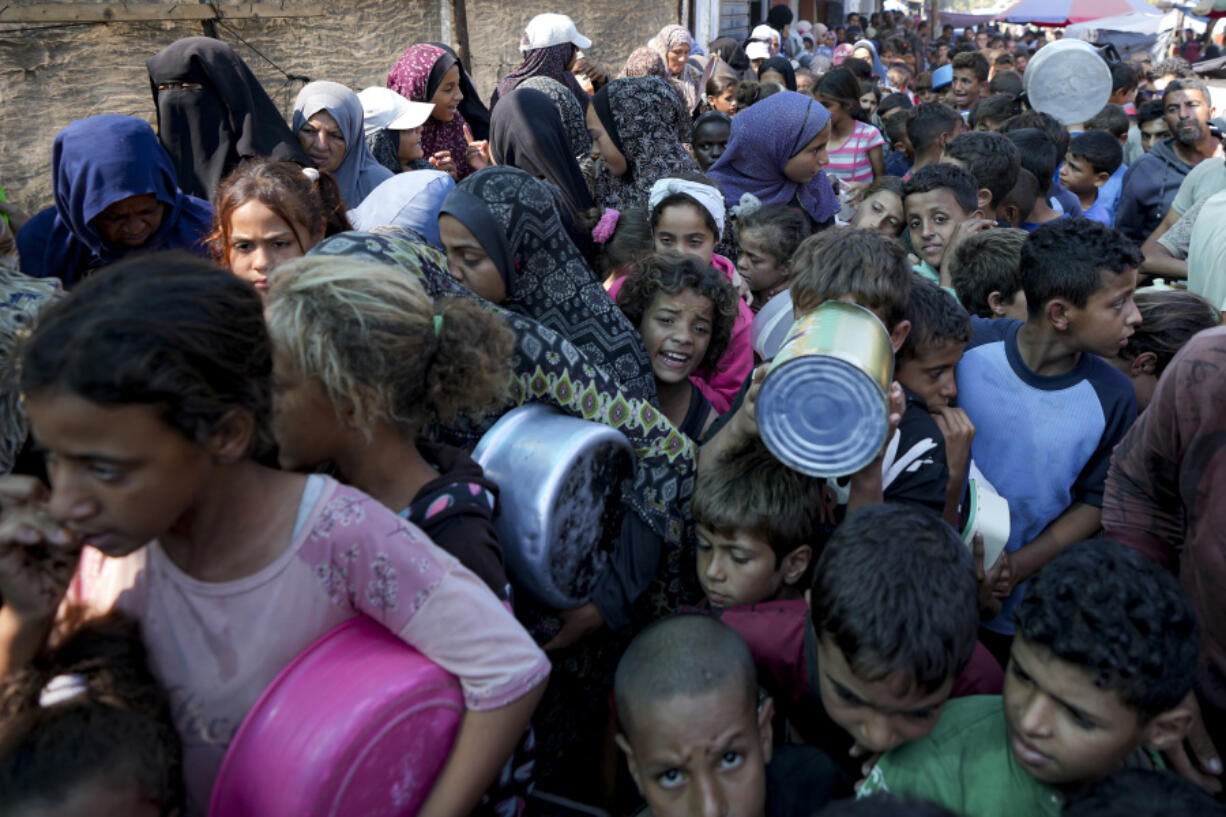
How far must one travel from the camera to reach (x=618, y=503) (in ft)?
6.97

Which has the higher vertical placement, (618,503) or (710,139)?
(618,503)

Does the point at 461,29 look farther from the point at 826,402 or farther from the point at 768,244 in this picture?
the point at 826,402

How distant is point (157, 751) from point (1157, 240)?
213 inches

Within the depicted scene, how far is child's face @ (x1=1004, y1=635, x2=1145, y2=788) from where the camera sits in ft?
4.73

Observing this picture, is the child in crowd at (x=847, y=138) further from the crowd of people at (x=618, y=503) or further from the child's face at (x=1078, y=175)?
→ the crowd of people at (x=618, y=503)

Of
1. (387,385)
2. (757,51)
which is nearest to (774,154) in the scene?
(387,385)

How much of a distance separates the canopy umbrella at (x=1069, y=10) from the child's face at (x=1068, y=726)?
23.3 meters

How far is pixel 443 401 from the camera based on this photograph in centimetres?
175

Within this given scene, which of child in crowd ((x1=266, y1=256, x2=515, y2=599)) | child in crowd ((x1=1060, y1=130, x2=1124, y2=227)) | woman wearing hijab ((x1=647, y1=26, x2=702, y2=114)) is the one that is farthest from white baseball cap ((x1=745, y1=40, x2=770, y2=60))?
child in crowd ((x1=266, y1=256, x2=515, y2=599))

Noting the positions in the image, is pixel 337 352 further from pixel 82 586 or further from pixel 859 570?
pixel 859 570

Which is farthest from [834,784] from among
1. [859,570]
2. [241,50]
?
[241,50]

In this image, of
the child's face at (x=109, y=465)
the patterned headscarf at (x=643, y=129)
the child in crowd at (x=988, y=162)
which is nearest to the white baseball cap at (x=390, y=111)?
the patterned headscarf at (x=643, y=129)

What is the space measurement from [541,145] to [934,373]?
256 centimetres

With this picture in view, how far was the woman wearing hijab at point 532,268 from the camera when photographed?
2721 millimetres
